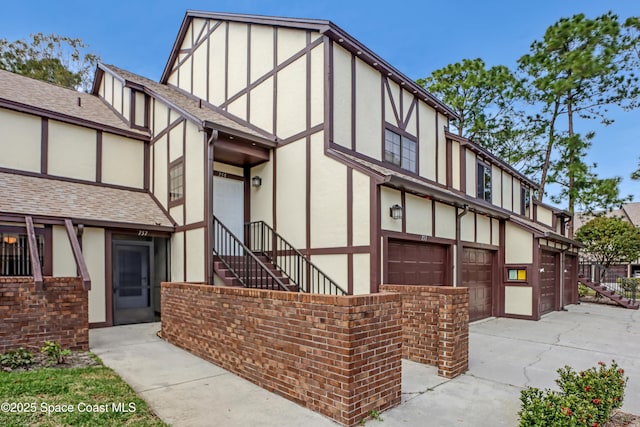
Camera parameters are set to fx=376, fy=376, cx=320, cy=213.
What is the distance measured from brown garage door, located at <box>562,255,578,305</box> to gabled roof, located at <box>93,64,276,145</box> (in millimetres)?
14508

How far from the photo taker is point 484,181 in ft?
45.5

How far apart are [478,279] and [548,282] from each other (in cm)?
419

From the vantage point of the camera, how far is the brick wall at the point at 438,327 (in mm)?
5477

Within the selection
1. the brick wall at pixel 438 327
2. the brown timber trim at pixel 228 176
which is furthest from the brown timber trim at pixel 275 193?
the brick wall at pixel 438 327

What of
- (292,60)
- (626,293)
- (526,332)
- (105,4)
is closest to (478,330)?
(526,332)

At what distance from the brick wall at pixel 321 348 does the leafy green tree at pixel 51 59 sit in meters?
22.6

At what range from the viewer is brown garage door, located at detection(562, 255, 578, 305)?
53.6 feet

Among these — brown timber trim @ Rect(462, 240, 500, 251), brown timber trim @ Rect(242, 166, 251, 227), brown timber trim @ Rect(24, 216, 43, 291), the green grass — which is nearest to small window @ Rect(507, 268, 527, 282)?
brown timber trim @ Rect(462, 240, 500, 251)

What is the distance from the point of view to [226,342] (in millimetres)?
5707

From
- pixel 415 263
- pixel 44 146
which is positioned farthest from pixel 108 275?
pixel 415 263

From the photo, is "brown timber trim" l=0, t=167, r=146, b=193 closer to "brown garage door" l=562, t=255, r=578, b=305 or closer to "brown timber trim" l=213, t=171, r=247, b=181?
"brown timber trim" l=213, t=171, r=247, b=181

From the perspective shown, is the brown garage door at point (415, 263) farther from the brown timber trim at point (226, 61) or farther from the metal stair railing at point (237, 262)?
the brown timber trim at point (226, 61)

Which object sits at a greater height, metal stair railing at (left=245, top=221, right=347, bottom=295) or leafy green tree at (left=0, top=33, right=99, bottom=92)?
leafy green tree at (left=0, top=33, right=99, bottom=92)

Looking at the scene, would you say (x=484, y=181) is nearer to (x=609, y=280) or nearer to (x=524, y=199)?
(x=524, y=199)
